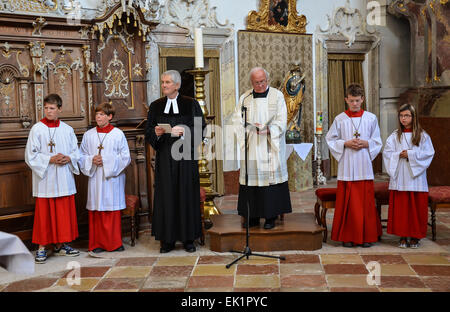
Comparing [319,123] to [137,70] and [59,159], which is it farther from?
[59,159]

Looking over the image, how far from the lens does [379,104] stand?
1115 cm

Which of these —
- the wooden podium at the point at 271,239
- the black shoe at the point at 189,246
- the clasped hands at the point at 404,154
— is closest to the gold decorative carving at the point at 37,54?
the black shoe at the point at 189,246

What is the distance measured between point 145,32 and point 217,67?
1.87 meters

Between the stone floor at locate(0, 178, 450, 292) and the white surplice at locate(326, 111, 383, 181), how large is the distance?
804 millimetres

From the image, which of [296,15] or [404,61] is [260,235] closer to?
[296,15]

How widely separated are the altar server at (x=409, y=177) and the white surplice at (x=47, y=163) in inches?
135

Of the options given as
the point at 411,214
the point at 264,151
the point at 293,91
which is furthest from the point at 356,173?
the point at 293,91

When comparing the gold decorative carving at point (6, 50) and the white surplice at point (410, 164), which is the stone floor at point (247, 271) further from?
the gold decorative carving at point (6, 50)

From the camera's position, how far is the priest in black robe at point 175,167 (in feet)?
18.8

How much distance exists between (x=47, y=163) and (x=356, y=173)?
321cm

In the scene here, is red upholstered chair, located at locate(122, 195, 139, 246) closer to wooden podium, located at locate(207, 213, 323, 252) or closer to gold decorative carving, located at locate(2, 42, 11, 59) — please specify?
wooden podium, located at locate(207, 213, 323, 252)

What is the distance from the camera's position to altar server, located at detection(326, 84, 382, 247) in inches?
225

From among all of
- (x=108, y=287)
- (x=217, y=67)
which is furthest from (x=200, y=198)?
(x=217, y=67)
